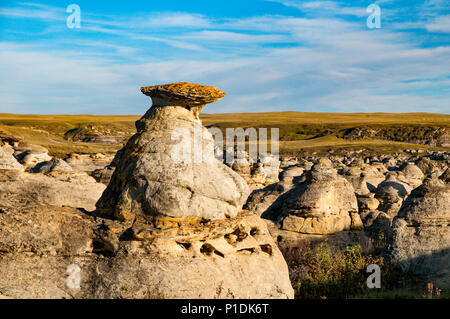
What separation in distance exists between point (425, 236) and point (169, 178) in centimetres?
581

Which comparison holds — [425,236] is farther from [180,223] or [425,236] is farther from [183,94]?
[183,94]

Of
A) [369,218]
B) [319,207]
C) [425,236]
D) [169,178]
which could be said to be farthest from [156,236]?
[369,218]

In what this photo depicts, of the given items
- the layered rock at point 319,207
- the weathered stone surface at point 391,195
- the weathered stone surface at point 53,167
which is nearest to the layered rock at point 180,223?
the layered rock at point 319,207

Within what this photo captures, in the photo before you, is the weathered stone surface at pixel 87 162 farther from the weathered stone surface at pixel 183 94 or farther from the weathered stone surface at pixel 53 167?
the weathered stone surface at pixel 183 94

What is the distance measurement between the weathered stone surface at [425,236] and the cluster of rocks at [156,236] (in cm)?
332

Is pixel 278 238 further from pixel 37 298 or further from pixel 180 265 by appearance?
pixel 37 298

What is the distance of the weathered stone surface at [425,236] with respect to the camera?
944 centimetres

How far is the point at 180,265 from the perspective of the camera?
659 cm

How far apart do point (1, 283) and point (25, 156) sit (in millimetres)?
25673

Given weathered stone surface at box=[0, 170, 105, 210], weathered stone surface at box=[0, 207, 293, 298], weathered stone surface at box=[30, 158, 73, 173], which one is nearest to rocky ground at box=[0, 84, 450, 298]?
weathered stone surface at box=[0, 207, 293, 298]

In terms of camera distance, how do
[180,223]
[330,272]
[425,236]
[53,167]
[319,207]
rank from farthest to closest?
[53,167]
[319,207]
[330,272]
[425,236]
[180,223]

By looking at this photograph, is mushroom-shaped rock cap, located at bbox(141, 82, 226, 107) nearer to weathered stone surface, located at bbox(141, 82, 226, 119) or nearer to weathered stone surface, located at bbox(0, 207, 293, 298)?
weathered stone surface, located at bbox(141, 82, 226, 119)

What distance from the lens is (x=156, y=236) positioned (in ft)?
22.0

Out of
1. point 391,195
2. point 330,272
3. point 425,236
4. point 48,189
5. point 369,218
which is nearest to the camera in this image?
point 425,236
